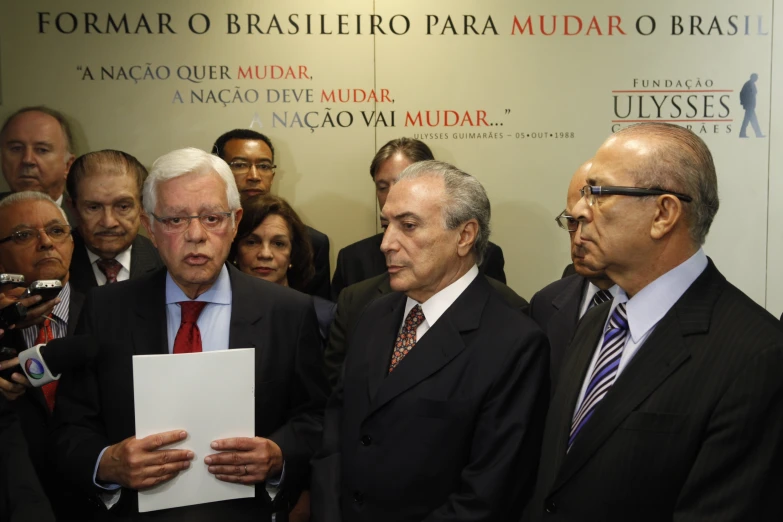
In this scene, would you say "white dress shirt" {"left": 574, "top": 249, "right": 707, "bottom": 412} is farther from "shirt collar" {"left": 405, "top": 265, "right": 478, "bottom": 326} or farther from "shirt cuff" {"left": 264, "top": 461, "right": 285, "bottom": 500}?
"shirt cuff" {"left": 264, "top": 461, "right": 285, "bottom": 500}

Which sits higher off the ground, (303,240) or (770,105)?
(770,105)

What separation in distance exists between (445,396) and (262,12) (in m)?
3.44

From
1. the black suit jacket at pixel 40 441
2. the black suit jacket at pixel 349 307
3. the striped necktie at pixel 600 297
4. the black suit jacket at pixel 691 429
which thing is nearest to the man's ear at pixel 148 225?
the black suit jacket at pixel 40 441

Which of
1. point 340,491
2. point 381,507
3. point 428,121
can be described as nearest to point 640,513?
point 381,507

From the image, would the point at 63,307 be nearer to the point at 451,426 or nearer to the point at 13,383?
the point at 13,383

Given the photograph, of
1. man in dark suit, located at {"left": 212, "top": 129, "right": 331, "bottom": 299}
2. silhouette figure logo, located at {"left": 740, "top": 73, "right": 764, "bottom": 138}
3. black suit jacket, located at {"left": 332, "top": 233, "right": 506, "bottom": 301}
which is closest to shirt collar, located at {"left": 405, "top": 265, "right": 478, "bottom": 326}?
black suit jacket, located at {"left": 332, "top": 233, "right": 506, "bottom": 301}

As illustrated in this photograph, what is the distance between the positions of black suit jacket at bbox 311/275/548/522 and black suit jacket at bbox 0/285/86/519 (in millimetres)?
887

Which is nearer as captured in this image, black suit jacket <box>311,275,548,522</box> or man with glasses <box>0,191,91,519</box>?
black suit jacket <box>311,275,548,522</box>

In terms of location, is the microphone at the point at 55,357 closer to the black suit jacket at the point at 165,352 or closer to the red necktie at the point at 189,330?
the black suit jacket at the point at 165,352

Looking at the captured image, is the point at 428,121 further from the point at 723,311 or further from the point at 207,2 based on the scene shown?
the point at 723,311

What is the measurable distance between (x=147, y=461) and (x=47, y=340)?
3.21 ft

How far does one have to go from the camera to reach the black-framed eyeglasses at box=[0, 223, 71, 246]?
3.17m

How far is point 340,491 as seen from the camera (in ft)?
8.18

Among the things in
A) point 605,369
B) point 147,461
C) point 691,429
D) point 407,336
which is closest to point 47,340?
point 147,461
